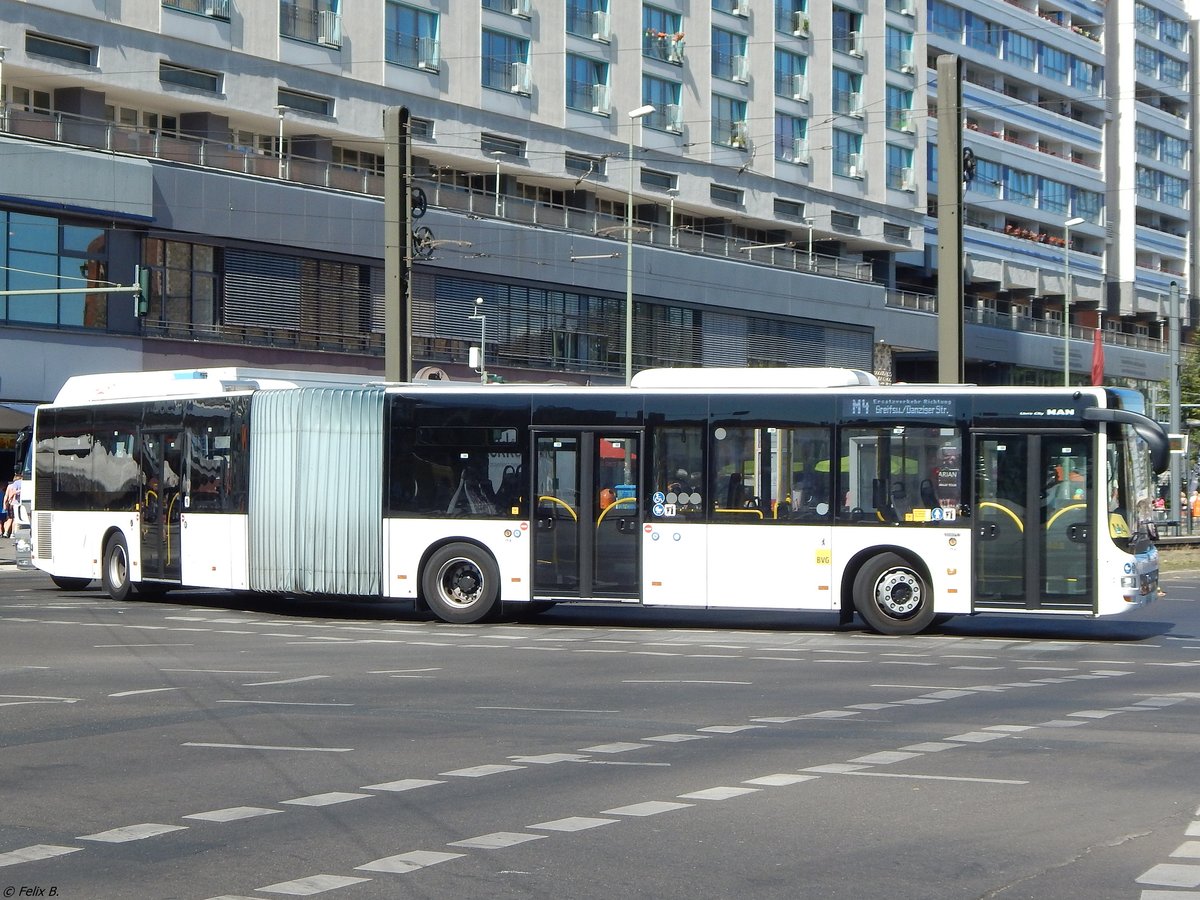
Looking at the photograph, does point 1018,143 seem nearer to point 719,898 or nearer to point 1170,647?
point 1170,647

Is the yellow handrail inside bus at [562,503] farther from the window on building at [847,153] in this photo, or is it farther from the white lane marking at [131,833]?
the window on building at [847,153]

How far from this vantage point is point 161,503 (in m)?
24.1

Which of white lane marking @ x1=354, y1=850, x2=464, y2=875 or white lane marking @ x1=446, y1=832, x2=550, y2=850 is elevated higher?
white lane marking @ x1=354, y1=850, x2=464, y2=875

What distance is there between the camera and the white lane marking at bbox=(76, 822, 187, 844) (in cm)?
777

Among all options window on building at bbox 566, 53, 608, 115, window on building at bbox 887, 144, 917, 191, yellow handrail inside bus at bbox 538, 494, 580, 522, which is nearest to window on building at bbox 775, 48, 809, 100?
window on building at bbox 887, 144, 917, 191

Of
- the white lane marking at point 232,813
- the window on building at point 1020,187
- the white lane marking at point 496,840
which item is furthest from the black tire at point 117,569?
the window on building at point 1020,187

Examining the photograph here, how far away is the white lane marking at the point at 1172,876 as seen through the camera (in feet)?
22.8

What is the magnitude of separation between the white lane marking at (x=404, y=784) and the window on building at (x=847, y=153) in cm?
6307

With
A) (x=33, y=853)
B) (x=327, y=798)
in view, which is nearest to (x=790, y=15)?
(x=327, y=798)

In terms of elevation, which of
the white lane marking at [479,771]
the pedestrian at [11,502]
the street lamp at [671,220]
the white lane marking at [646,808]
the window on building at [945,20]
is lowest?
the white lane marking at [479,771]

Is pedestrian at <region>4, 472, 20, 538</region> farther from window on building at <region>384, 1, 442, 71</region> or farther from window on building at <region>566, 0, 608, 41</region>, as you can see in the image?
window on building at <region>566, 0, 608, 41</region>

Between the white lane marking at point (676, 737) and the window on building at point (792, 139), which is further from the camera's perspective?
the window on building at point (792, 139)

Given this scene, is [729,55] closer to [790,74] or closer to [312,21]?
[790,74]

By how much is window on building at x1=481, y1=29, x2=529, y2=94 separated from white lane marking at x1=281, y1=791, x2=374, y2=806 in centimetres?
4829
